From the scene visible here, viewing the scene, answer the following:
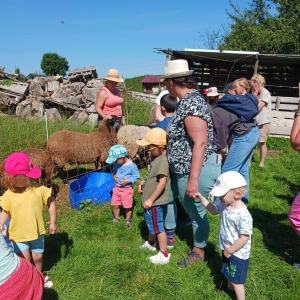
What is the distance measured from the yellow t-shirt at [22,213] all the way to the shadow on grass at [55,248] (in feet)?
2.14

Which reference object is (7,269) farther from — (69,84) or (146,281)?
(69,84)

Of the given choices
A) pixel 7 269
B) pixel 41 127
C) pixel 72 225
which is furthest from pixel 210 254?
pixel 41 127

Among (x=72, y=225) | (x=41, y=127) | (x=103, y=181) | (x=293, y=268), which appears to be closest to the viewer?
(x=293, y=268)

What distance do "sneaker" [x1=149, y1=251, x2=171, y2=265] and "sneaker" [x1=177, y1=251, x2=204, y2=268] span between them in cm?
13

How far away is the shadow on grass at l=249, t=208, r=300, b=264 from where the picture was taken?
3234mm

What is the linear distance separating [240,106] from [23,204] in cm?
246

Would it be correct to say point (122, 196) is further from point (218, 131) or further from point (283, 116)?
point (283, 116)

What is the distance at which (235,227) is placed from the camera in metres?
2.25

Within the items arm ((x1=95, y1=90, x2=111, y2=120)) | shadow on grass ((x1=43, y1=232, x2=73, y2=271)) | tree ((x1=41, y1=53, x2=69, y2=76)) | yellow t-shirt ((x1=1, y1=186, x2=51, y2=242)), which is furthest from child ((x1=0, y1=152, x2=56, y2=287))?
tree ((x1=41, y1=53, x2=69, y2=76))

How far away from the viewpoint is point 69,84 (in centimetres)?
1244

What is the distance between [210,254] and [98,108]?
3121 mm

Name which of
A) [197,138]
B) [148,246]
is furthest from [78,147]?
[197,138]

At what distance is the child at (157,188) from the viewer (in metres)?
2.81

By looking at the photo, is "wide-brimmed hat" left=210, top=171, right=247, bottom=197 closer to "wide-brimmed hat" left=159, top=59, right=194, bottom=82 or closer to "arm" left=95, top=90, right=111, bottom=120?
"wide-brimmed hat" left=159, top=59, right=194, bottom=82
